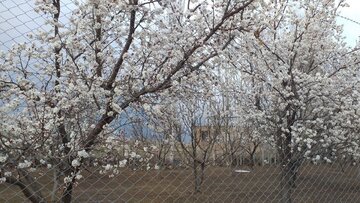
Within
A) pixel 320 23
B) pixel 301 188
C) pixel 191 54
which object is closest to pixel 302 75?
pixel 320 23

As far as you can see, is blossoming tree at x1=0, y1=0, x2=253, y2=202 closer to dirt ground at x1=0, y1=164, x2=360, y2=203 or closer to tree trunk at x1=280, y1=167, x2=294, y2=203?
dirt ground at x1=0, y1=164, x2=360, y2=203

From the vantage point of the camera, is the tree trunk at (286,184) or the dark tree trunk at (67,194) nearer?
the dark tree trunk at (67,194)

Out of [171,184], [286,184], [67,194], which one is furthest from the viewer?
[286,184]

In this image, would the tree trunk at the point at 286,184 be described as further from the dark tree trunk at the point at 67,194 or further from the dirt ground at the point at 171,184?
the dark tree trunk at the point at 67,194

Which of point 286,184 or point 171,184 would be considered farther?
point 286,184

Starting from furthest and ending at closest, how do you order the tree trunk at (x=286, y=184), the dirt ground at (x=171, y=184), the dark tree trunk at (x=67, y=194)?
the tree trunk at (x=286, y=184), the dirt ground at (x=171, y=184), the dark tree trunk at (x=67, y=194)

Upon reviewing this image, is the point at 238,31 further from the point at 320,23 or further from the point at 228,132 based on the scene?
the point at 228,132

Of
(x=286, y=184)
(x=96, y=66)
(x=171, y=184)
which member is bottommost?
(x=286, y=184)

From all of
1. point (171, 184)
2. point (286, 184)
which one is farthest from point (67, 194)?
point (286, 184)

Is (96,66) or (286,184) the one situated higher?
(96,66)

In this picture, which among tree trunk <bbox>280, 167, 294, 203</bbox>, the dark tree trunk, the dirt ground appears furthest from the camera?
tree trunk <bbox>280, 167, 294, 203</bbox>

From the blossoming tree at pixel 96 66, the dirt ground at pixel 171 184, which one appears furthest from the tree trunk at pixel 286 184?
the blossoming tree at pixel 96 66

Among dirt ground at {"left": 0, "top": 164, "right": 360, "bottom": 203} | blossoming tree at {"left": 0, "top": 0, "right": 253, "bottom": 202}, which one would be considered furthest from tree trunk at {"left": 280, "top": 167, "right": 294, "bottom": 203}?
blossoming tree at {"left": 0, "top": 0, "right": 253, "bottom": 202}

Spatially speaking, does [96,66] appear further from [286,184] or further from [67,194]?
[286,184]
